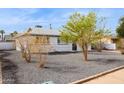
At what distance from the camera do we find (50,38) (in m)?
9.50

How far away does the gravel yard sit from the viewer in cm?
941

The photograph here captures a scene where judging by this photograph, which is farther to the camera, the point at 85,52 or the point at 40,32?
the point at 85,52

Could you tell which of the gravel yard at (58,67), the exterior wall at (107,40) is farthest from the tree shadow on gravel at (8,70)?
the exterior wall at (107,40)

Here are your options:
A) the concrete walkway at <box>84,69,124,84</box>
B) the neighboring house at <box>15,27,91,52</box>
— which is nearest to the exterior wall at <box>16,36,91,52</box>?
the neighboring house at <box>15,27,91,52</box>

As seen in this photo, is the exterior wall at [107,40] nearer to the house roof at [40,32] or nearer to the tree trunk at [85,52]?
the tree trunk at [85,52]

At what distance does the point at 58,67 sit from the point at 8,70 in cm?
65

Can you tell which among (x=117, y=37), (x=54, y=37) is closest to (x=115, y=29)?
(x=117, y=37)

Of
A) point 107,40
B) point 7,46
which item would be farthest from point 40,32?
point 107,40

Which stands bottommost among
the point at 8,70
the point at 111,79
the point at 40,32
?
the point at 111,79

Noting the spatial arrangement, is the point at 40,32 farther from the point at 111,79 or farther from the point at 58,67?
the point at 111,79

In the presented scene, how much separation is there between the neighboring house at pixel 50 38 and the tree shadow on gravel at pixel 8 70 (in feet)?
0.74

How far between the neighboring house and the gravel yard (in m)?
0.09

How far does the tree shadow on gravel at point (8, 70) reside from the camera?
9.37m
